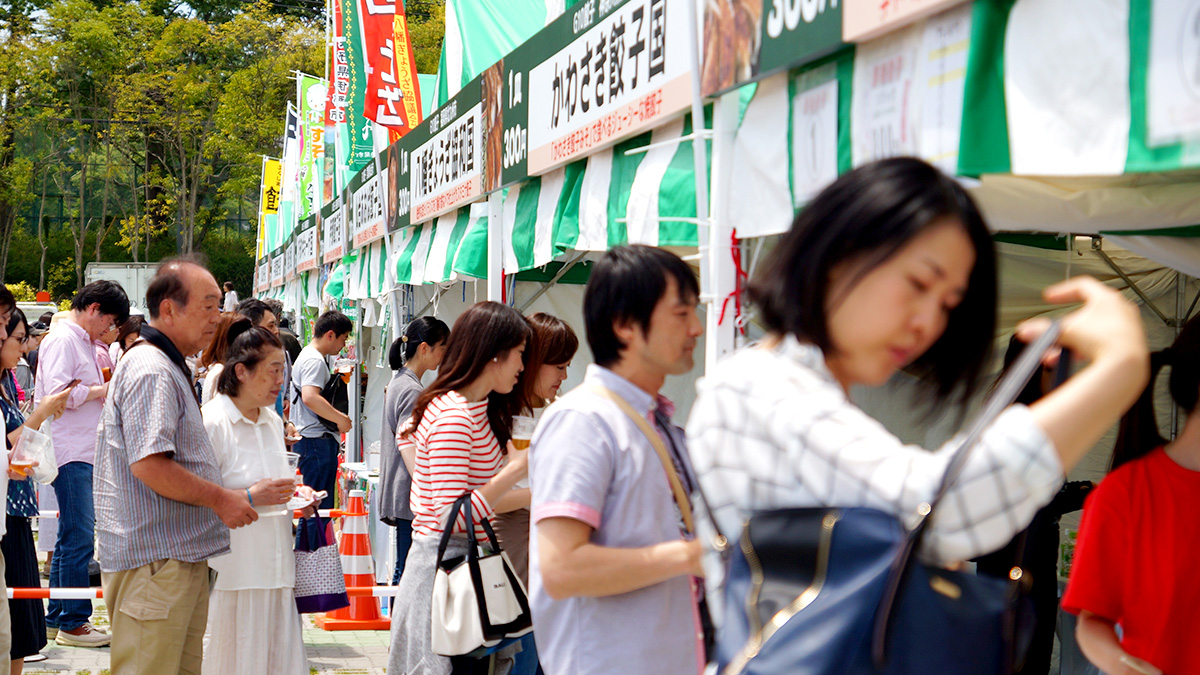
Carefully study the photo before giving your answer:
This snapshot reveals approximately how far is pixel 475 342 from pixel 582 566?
2124 millimetres

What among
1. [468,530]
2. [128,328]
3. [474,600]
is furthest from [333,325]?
[474,600]

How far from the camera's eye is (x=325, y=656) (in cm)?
695

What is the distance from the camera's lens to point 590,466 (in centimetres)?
213

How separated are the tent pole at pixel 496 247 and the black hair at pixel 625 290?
3.64 m

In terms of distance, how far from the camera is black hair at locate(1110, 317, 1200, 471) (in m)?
2.43

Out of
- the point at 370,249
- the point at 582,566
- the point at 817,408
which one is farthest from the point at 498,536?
the point at 370,249

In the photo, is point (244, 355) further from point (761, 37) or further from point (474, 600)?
point (761, 37)

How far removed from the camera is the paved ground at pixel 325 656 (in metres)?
6.60

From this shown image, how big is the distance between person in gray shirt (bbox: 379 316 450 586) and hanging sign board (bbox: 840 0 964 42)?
356cm

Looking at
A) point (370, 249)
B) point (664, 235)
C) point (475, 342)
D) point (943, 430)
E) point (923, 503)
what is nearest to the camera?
point (923, 503)

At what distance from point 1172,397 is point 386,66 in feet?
25.6

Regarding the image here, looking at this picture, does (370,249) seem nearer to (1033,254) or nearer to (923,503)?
(1033,254)

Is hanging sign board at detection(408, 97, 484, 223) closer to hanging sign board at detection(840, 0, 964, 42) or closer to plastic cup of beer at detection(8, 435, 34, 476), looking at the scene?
plastic cup of beer at detection(8, 435, 34, 476)

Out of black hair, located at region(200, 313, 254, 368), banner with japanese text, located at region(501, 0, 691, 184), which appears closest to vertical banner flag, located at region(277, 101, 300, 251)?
black hair, located at region(200, 313, 254, 368)
